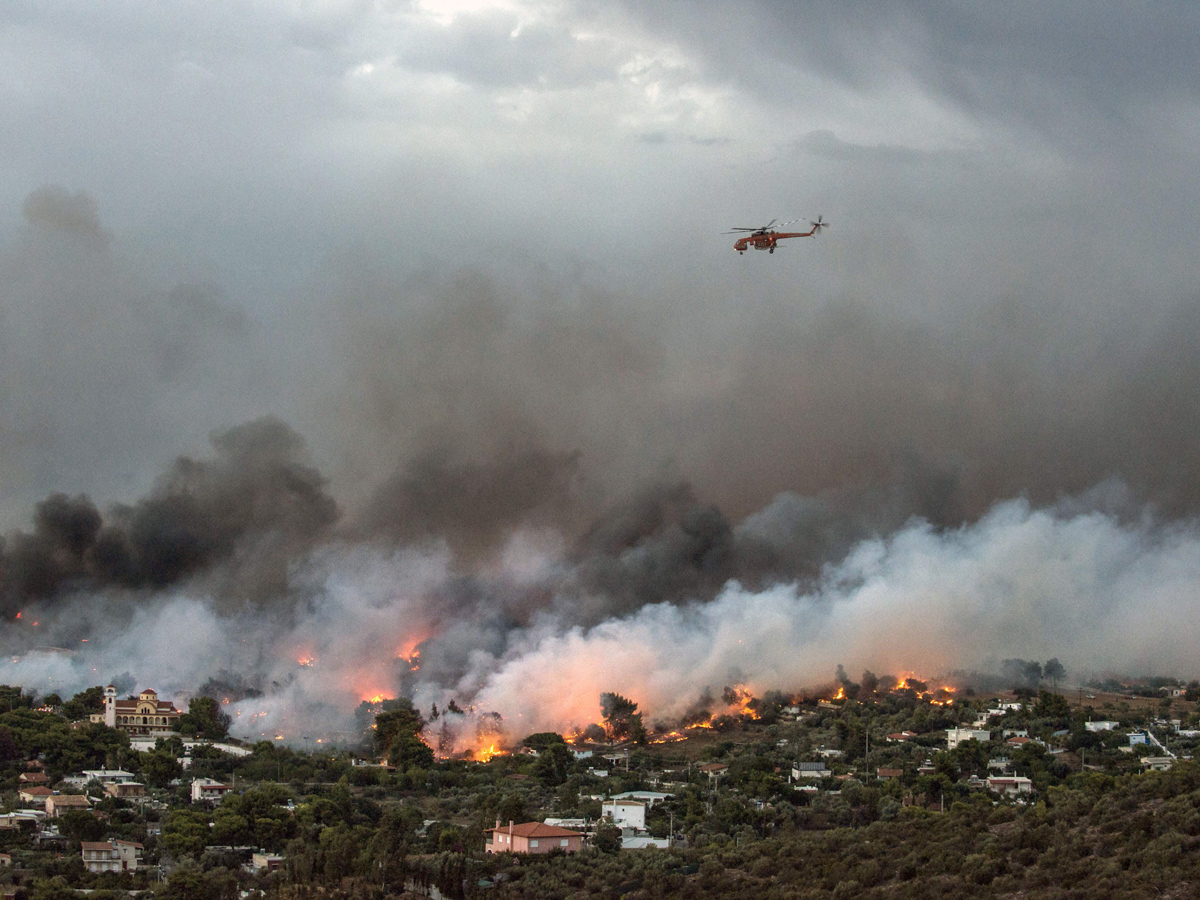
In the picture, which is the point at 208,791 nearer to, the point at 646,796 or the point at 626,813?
the point at 626,813

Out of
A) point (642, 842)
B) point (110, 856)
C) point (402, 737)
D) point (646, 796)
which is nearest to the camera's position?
point (110, 856)

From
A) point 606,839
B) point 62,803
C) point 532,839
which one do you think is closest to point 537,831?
point 532,839

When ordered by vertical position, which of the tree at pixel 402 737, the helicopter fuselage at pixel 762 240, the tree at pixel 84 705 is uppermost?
the helicopter fuselage at pixel 762 240

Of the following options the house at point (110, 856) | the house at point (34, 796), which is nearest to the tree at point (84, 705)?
the house at point (34, 796)

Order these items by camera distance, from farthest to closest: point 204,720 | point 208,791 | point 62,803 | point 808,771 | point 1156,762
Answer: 1. point 204,720
2. point 808,771
3. point 208,791
4. point 1156,762
5. point 62,803

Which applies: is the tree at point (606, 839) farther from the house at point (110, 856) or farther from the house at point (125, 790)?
the house at point (125, 790)

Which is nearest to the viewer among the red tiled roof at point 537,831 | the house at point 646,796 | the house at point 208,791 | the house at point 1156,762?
the red tiled roof at point 537,831
